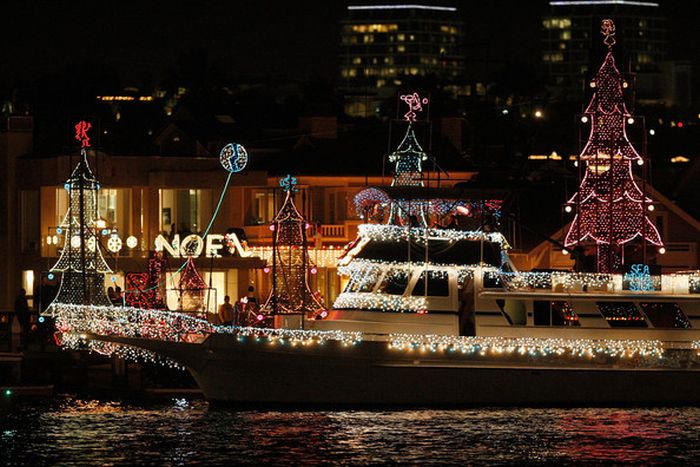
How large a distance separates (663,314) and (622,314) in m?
1.12

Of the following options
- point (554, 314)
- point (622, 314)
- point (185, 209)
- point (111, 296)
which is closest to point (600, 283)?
point (622, 314)

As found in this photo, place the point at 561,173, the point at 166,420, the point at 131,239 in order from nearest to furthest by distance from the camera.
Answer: the point at 166,420 < the point at 131,239 < the point at 561,173

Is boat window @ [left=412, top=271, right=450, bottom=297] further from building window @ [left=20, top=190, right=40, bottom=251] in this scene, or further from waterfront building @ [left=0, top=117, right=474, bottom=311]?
building window @ [left=20, top=190, right=40, bottom=251]

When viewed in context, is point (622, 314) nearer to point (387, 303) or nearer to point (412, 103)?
point (387, 303)

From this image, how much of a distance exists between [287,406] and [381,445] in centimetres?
511

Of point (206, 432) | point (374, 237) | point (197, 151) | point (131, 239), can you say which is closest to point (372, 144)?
point (197, 151)

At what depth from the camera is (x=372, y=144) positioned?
7219cm

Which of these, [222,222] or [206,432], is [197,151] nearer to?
[222,222]

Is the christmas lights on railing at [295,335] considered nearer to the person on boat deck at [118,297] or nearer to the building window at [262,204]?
the person on boat deck at [118,297]

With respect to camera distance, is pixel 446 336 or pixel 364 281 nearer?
pixel 446 336

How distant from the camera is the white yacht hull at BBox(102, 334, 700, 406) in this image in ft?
150

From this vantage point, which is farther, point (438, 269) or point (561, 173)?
point (561, 173)

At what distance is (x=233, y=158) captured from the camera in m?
60.6

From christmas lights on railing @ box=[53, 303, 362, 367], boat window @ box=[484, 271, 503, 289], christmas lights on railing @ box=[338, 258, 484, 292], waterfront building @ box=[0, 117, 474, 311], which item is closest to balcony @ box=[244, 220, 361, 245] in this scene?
waterfront building @ box=[0, 117, 474, 311]
